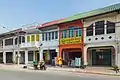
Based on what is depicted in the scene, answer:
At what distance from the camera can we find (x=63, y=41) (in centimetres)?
4000

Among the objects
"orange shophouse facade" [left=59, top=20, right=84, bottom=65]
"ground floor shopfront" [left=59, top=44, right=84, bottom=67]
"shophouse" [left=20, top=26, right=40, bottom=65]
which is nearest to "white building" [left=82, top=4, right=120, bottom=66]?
"orange shophouse facade" [left=59, top=20, right=84, bottom=65]

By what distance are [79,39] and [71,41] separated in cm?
186

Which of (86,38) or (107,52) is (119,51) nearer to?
(107,52)

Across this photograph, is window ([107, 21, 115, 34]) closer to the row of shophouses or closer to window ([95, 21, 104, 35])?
the row of shophouses

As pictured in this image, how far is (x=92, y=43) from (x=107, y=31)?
3006 mm

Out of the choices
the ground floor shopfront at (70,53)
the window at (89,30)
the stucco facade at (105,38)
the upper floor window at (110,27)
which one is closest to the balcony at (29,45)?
the ground floor shopfront at (70,53)

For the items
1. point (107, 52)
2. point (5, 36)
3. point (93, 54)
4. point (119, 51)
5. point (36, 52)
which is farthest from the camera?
point (5, 36)

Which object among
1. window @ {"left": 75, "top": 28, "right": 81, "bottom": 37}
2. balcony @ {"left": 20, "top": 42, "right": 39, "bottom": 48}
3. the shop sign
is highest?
window @ {"left": 75, "top": 28, "right": 81, "bottom": 37}

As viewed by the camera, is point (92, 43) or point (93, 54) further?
point (93, 54)

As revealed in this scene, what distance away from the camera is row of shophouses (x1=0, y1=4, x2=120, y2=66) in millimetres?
32047

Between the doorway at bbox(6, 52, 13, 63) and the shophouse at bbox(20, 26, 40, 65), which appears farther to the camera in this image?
the doorway at bbox(6, 52, 13, 63)

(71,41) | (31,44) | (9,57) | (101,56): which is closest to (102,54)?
(101,56)

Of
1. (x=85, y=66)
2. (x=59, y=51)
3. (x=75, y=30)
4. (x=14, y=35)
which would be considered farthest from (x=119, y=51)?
(x=14, y=35)

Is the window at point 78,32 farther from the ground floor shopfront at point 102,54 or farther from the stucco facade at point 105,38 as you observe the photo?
the ground floor shopfront at point 102,54
